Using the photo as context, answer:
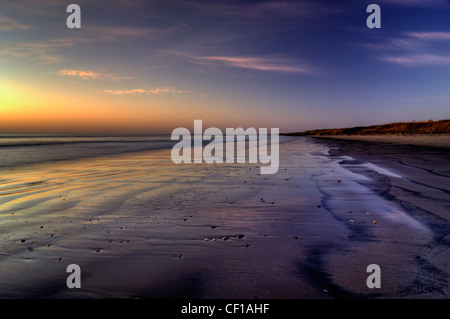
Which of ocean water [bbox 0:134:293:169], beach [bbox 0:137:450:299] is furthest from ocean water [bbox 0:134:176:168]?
beach [bbox 0:137:450:299]

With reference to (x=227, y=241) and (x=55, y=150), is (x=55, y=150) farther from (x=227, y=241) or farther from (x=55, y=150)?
(x=227, y=241)

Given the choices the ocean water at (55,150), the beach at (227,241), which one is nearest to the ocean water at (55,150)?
the ocean water at (55,150)

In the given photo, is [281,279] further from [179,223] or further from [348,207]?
[348,207]

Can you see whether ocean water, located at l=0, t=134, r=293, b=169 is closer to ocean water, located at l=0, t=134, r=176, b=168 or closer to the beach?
Answer: ocean water, located at l=0, t=134, r=176, b=168

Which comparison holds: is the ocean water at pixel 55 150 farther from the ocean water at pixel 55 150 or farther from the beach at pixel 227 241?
the beach at pixel 227 241

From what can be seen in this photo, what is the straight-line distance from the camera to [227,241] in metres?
4.25

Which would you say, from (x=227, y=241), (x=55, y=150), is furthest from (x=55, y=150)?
(x=227, y=241)

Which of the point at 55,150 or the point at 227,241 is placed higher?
the point at 55,150

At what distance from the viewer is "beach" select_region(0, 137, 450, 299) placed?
296cm

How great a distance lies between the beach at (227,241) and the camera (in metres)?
2.96

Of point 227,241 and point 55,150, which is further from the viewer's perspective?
point 55,150

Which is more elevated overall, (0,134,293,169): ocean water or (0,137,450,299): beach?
(0,134,293,169): ocean water
